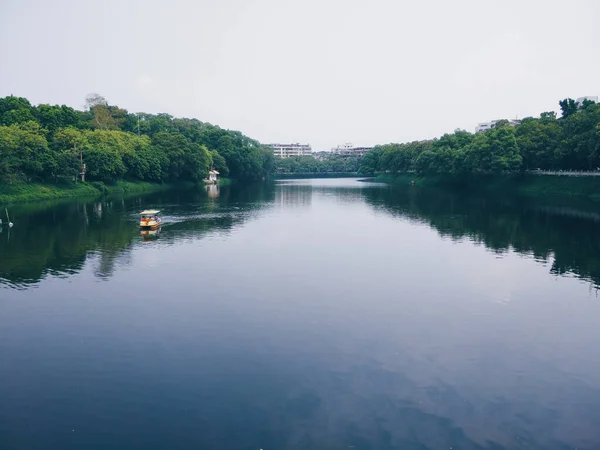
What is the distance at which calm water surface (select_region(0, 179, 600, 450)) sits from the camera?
584 inches

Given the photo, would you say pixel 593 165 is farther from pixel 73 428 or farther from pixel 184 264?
pixel 73 428

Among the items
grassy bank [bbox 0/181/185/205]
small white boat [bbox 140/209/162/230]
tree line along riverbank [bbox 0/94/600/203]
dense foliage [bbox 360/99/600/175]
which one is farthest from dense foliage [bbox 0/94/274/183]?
dense foliage [bbox 360/99/600/175]

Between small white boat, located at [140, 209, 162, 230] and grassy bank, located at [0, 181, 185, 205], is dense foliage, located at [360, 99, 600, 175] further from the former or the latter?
grassy bank, located at [0, 181, 185, 205]

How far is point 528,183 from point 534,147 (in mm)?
7958

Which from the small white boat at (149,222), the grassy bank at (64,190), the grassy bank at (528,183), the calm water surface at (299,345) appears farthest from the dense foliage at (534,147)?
the grassy bank at (64,190)

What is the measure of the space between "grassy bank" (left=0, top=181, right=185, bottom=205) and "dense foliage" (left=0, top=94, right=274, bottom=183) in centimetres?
184

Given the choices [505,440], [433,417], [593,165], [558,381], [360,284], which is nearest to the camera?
[505,440]

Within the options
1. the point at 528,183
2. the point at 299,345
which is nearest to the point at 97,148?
the point at 299,345

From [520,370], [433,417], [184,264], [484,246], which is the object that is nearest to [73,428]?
[433,417]

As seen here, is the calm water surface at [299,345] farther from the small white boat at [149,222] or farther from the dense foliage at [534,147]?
the dense foliage at [534,147]

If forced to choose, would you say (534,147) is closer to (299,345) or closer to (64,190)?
(64,190)

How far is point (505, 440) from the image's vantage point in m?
14.2

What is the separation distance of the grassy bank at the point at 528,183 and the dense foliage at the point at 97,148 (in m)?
67.4

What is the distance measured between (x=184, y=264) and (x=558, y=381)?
26394mm
